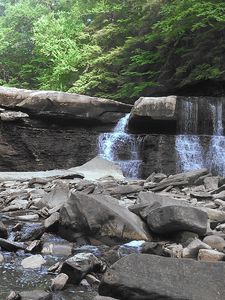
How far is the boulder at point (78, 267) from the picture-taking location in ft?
11.8

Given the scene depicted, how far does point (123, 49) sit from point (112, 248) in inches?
637

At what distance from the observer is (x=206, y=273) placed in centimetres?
305

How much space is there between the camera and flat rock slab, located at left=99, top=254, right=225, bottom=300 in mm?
2861

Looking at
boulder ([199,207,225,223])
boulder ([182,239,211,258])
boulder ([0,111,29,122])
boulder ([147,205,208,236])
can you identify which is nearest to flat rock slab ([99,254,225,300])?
boulder ([182,239,211,258])

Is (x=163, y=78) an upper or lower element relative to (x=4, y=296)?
upper

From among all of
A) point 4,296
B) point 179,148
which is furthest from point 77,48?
point 4,296

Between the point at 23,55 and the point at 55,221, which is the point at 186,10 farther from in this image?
the point at 23,55

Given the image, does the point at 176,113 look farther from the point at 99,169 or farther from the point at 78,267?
the point at 78,267

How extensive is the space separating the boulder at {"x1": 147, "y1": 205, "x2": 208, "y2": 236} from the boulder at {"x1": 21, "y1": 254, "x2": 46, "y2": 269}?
156 cm

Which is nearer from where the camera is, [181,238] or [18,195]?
[181,238]

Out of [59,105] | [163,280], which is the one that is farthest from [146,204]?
[59,105]

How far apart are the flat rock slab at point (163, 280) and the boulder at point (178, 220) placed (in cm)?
163

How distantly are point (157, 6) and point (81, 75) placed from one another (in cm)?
560

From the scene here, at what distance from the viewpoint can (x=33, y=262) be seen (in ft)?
13.8
